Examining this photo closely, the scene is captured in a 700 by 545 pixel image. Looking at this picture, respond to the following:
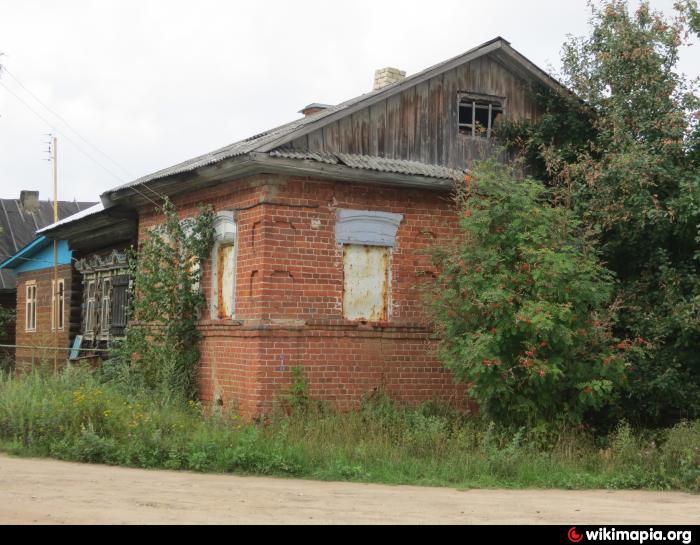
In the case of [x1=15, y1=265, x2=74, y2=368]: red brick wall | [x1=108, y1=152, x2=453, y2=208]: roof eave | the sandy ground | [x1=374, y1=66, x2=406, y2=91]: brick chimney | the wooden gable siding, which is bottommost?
the sandy ground

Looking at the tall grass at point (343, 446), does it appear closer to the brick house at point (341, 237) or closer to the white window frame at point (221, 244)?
the brick house at point (341, 237)

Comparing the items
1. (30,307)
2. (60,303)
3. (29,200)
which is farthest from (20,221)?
(60,303)

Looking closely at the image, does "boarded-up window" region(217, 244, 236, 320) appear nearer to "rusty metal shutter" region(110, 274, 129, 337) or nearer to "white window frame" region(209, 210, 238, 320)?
"white window frame" region(209, 210, 238, 320)

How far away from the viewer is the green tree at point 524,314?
36.5 ft

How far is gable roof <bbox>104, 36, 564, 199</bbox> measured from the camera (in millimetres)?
12930

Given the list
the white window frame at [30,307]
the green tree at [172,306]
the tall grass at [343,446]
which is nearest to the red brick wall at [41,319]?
the white window frame at [30,307]

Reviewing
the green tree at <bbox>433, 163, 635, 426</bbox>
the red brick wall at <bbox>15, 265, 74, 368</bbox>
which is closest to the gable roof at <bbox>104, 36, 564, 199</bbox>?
the green tree at <bbox>433, 163, 635, 426</bbox>

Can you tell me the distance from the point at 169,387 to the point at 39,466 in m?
3.94

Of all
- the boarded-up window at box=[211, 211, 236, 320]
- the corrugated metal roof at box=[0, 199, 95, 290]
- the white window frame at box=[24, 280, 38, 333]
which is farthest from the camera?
the corrugated metal roof at box=[0, 199, 95, 290]

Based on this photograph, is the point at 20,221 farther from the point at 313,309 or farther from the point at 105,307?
the point at 313,309

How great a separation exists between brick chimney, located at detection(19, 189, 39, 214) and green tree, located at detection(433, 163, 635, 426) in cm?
2798

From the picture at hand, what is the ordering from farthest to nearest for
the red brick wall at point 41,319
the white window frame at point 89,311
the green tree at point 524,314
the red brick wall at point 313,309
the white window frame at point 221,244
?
the red brick wall at point 41,319, the white window frame at point 89,311, the white window frame at point 221,244, the red brick wall at point 313,309, the green tree at point 524,314

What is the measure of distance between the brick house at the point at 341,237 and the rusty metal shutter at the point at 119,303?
3.56 m
